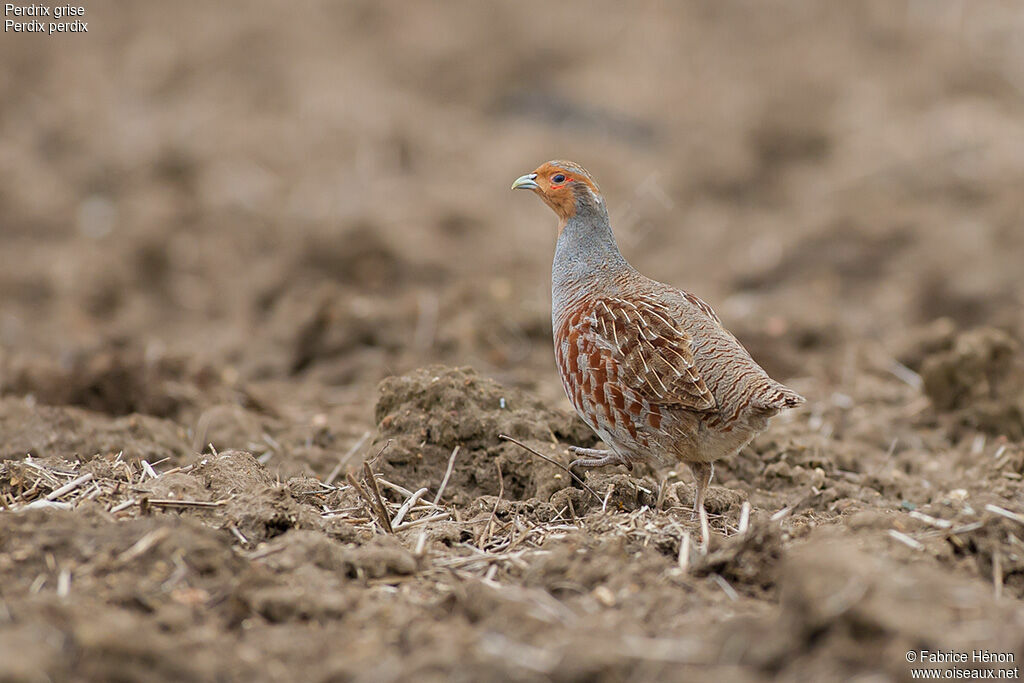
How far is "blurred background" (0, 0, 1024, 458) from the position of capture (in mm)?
7980

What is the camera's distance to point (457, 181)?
1223 centimetres

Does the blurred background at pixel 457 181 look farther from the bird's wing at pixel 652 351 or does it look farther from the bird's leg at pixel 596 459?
the bird's wing at pixel 652 351

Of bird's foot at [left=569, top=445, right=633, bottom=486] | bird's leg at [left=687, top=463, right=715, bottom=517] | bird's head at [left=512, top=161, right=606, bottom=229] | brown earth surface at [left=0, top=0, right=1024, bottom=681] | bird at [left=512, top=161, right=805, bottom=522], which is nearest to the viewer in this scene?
brown earth surface at [left=0, top=0, right=1024, bottom=681]

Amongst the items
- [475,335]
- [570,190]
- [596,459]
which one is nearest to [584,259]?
[570,190]

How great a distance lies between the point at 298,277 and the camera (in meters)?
9.26

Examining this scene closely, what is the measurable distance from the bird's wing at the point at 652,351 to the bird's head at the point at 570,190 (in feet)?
2.04

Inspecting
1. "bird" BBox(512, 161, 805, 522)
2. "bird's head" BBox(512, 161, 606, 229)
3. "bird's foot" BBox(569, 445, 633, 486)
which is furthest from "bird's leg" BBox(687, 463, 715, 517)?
"bird's head" BBox(512, 161, 606, 229)

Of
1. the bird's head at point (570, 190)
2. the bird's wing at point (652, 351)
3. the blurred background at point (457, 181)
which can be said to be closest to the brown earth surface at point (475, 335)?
the blurred background at point (457, 181)

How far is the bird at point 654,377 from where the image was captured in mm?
4266

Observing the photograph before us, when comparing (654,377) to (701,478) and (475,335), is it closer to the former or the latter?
(701,478)

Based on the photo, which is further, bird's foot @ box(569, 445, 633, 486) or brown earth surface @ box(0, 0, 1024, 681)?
bird's foot @ box(569, 445, 633, 486)

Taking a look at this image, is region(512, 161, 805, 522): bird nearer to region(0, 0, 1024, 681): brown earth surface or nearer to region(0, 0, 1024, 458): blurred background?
region(0, 0, 1024, 681): brown earth surface

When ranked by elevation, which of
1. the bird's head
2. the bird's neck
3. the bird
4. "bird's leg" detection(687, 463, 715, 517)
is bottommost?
"bird's leg" detection(687, 463, 715, 517)

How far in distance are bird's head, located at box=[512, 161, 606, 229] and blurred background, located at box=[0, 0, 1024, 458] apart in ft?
4.51
